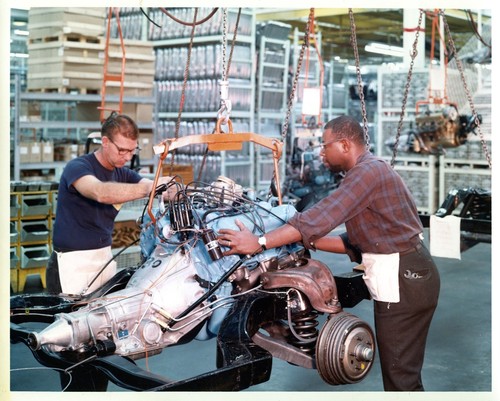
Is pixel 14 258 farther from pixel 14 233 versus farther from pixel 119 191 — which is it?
pixel 119 191

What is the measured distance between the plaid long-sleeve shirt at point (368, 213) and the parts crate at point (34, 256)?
5073 millimetres

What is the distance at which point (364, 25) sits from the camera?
73.8 feet

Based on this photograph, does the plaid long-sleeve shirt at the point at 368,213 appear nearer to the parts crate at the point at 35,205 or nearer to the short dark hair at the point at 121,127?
the short dark hair at the point at 121,127

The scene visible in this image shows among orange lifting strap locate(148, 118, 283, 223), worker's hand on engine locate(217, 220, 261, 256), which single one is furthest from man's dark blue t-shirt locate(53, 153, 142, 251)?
worker's hand on engine locate(217, 220, 261, 256)

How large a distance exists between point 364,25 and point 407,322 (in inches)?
774

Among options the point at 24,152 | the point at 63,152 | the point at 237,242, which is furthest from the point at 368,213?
the point at 63,152

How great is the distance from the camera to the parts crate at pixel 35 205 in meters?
8.07

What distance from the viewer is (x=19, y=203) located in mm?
8078

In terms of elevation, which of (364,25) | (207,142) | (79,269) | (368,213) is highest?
(364,25)

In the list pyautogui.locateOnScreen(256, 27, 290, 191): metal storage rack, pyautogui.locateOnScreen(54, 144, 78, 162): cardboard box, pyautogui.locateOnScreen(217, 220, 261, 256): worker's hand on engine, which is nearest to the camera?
pyautogui.locateOnScreen(217, 220, 261, 256): worker's hand on engine

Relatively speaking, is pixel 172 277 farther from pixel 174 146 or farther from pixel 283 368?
pixel 283 368

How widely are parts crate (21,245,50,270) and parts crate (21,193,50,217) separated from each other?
16.1 inches

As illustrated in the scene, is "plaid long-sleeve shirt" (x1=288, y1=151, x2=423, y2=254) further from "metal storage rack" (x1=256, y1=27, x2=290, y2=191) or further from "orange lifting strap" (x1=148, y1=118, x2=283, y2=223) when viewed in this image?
"metal storage rack" (x1=256, y1=27, x2=290, y2=191)

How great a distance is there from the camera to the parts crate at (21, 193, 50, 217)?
807cm
